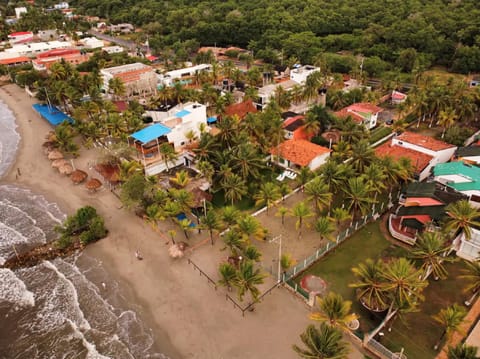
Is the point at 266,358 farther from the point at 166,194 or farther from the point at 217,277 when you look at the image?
the point at 166,194

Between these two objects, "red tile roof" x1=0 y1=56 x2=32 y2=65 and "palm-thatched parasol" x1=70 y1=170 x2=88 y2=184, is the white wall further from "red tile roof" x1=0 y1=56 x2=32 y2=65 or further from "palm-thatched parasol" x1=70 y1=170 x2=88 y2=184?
"red tile roof" x1=0 y1=56 x2=32 y2=65

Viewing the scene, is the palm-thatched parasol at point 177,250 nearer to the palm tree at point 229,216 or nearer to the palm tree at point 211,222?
the palm tree at point 211,222

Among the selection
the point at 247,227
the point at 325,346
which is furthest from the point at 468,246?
the point at 247,227

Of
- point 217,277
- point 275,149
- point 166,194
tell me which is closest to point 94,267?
Result: point 166,194

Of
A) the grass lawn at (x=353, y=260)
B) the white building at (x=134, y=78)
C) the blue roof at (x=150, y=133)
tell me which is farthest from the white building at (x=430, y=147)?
the white building at (x=134, y=78)

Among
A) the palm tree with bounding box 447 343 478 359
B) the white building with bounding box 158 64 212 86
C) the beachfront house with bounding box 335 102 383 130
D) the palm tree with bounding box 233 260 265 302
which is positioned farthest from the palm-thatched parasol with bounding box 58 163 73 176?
the palm tree with bounding box 447 343 478 359

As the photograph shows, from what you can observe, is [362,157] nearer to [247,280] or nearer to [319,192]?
[319,192]
